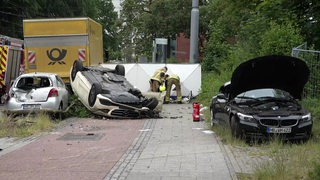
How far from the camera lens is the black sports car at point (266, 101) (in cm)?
1073

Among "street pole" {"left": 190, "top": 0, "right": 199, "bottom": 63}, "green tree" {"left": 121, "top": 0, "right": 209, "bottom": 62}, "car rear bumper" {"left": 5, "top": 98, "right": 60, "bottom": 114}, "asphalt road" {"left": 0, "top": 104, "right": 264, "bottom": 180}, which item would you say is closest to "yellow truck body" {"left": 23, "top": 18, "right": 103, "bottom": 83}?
"car rear bumper" {"left": 5, "top": 98, "right": 60, "bottom": 114}

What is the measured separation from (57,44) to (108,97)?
5.32 meters

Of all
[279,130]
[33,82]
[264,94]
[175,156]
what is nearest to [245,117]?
[279,130]

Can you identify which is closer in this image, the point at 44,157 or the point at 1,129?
the point at 44,157

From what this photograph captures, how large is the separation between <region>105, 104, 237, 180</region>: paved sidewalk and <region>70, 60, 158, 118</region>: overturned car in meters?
1.53

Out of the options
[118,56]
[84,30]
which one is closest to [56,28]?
[84,30]

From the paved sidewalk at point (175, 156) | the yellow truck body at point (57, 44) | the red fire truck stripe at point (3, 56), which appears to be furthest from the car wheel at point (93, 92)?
the red fire truck stripe at point (3, 56)

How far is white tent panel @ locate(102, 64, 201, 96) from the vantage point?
23.2 meters

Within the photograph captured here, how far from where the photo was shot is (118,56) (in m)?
69.8

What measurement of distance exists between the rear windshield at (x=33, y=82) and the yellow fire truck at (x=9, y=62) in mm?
5333

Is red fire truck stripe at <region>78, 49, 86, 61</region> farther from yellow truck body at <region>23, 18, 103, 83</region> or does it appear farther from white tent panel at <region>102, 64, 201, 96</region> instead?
white tent panel at <region>102, 64, 201, 96</region>

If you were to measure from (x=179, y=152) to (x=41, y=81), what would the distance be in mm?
7792

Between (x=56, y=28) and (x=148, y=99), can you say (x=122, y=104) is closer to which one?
(x=148, y=99)

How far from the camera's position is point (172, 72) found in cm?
2334
